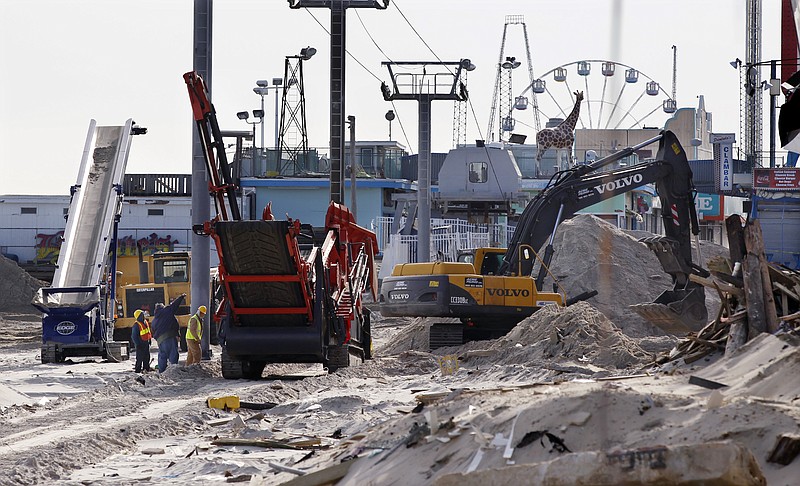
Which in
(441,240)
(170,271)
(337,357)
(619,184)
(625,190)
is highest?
(619,184)

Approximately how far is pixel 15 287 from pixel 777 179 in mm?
33052

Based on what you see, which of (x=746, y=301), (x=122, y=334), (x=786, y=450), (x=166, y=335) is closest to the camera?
(x=786, y=450)

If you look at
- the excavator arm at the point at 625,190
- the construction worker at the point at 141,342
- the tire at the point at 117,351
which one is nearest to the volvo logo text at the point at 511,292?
the excavator arm at the point at 625,190

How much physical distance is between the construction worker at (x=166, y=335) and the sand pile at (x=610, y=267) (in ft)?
33.9

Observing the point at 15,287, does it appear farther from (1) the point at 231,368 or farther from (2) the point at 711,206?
(2) the point at 711,206

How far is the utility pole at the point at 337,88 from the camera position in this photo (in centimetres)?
2688

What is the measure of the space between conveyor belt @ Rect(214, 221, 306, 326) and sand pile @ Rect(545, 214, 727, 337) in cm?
1148

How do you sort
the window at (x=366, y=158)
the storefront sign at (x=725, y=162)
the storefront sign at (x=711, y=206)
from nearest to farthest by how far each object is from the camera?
the storefront sign at (x=725, y=162) → the window at (x=366, y=158) → the storefront sign at (x=711, y=206)

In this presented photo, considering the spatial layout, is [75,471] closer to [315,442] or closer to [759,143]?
[315,442]

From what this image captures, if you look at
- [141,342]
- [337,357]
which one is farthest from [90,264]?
[337,357]

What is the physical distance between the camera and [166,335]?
71.9ft

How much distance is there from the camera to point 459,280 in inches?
877

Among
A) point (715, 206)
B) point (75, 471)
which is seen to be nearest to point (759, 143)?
point (715, 206)

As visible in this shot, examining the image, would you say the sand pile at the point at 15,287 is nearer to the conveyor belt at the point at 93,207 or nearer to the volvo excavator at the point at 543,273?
the conveyor belt at the point at 93,207
